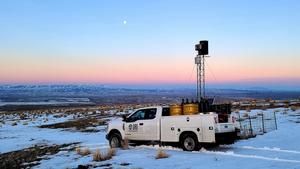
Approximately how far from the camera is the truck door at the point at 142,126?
16.8m

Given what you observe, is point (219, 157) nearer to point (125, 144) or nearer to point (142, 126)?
point (142, 126)

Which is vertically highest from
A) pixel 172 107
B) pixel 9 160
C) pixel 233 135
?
pixel 172 107

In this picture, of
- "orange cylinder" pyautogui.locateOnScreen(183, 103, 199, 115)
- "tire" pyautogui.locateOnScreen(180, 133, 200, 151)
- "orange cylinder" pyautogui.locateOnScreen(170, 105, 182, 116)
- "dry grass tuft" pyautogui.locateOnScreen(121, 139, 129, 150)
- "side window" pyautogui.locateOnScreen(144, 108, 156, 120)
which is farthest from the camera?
"dry grass tuft" pyautogui.locateOnScreen(121, 139, 129, 150)

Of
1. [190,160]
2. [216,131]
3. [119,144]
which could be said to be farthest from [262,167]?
[119,144]

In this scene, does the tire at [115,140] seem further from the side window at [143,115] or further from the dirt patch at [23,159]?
the dirt patch at [23,159]

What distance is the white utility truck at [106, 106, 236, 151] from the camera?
15.2m

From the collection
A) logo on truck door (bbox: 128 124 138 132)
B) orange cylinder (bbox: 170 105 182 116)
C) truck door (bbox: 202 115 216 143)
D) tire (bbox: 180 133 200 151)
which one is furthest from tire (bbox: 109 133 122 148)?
truck door (bbox: 202 115 216 143)

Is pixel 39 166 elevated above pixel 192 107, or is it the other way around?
pixel 192 107

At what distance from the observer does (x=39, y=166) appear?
1518cm

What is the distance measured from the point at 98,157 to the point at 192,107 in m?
4.11

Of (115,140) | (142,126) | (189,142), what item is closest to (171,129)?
(189,142)

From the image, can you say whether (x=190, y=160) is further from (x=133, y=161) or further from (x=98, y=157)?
(x=98, y=157)

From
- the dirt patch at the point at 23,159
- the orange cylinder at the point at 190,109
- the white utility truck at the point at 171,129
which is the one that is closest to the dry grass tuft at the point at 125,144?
the white utility truck at the point at 171,129

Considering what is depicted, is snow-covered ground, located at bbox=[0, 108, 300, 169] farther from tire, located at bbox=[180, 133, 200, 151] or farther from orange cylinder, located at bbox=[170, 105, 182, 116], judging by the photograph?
orange cylinder, located at bbox=[170, 105, 182, 116]
